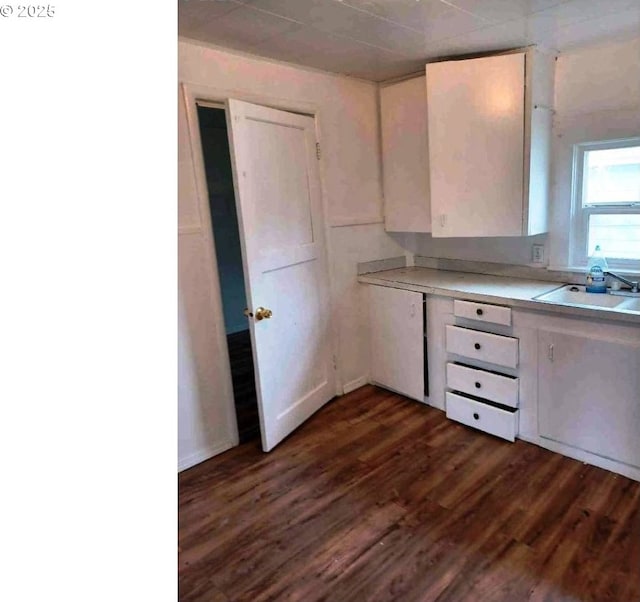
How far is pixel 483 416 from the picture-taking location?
2756mm

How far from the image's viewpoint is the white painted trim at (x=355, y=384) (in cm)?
341

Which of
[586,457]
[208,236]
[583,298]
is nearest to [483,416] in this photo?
[586,457]

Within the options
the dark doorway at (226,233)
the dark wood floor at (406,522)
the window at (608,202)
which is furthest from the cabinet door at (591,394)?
the dark doorway at (226,233)

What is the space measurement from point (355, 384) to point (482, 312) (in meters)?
1.19

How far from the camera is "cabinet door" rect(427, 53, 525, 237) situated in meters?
2.57

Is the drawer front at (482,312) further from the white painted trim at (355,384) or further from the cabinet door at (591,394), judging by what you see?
the white painted trim at (355,384)

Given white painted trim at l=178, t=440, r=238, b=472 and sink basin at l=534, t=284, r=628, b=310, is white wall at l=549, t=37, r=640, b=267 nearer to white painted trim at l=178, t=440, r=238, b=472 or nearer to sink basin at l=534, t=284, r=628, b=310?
sink basin at l=534, t=284, r=628, b=310

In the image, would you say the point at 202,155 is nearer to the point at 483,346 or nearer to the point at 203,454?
the point at 203,454

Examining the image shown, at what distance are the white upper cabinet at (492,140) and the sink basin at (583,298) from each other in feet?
1.27

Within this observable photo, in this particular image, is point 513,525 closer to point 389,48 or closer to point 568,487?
point 568,487
